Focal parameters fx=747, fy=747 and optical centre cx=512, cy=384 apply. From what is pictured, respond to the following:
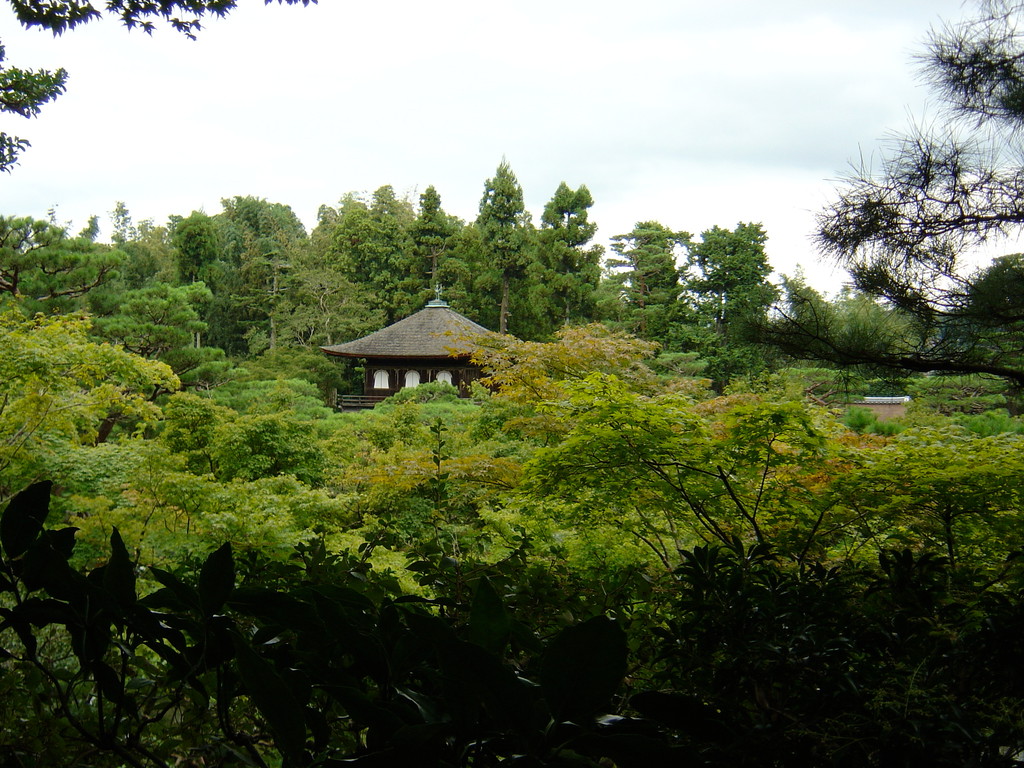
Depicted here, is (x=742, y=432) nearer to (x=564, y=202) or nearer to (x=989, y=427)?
(x=989, y=427)

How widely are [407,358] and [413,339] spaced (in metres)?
0.50

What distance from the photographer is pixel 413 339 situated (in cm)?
1680

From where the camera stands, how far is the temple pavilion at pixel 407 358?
1638 cm

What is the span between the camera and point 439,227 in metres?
19.5

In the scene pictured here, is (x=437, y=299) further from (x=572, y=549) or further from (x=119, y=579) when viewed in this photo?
(x=119, y=579)

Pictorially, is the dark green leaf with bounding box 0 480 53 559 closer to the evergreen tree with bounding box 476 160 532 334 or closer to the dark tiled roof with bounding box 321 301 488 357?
the dark tiled roof with bounding box 321 301 488 357

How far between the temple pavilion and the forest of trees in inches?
224

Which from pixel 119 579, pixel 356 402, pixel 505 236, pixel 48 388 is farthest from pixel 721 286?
pixel 119 579

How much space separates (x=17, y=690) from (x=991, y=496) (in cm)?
278

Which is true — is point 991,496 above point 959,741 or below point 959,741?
below

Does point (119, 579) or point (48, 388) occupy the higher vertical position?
point (48, 388)

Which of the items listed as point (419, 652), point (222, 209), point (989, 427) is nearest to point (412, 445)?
point (989, 427)

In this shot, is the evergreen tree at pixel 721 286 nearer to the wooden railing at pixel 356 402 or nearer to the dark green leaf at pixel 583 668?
the wooden railing at pixel 356 402

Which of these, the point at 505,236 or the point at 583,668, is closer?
the point at 583,668
